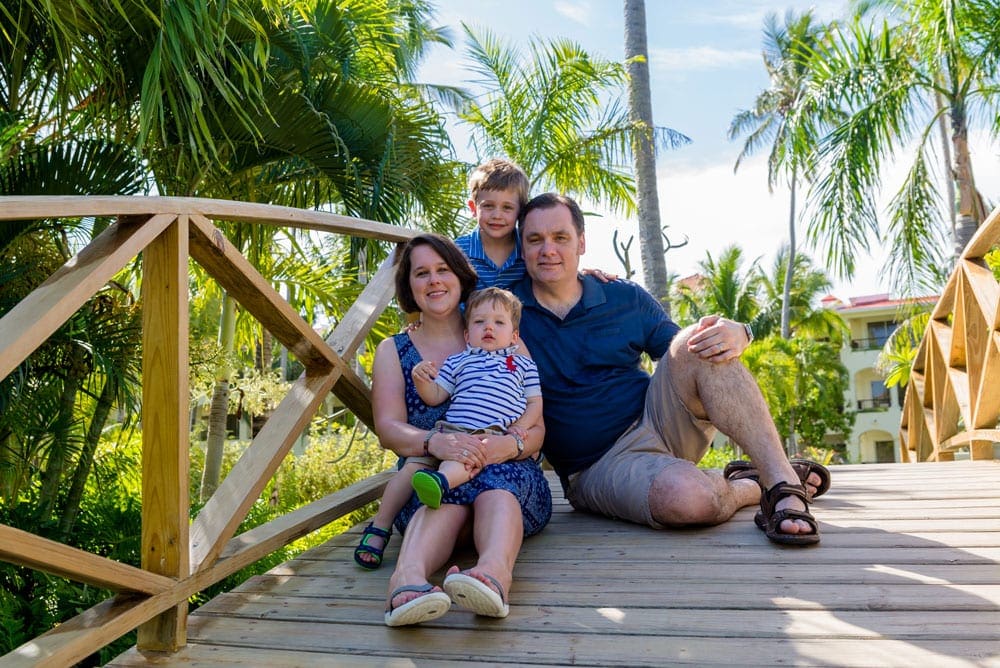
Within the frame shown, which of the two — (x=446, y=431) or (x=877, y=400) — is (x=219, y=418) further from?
(x=877, y=400)

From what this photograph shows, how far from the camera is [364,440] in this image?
1269 cm

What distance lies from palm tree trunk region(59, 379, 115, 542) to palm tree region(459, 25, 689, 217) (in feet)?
22.6

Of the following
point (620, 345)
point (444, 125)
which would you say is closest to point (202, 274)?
point (444, 125)

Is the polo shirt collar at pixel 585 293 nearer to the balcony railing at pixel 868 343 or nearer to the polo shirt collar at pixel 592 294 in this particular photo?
the polo shirt collar at pixel 592 294

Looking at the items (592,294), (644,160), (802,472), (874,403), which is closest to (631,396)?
(592,294)

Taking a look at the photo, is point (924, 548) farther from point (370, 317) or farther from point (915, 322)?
point (915, 322)

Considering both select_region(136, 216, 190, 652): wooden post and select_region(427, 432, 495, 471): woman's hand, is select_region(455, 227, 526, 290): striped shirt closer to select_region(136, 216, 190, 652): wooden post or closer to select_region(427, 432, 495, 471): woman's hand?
select_region(427, 432, 495, 471): woman's hand

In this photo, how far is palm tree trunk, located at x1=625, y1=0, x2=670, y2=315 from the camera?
34.6ft

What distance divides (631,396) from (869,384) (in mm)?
39918

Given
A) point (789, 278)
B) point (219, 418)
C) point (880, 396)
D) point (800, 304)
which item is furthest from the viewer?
point (880, 396)

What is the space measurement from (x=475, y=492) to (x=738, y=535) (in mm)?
930

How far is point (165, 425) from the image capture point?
2111 mm

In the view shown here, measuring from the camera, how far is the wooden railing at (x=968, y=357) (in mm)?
4625

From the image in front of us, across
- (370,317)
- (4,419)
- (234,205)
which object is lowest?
(4,419)
